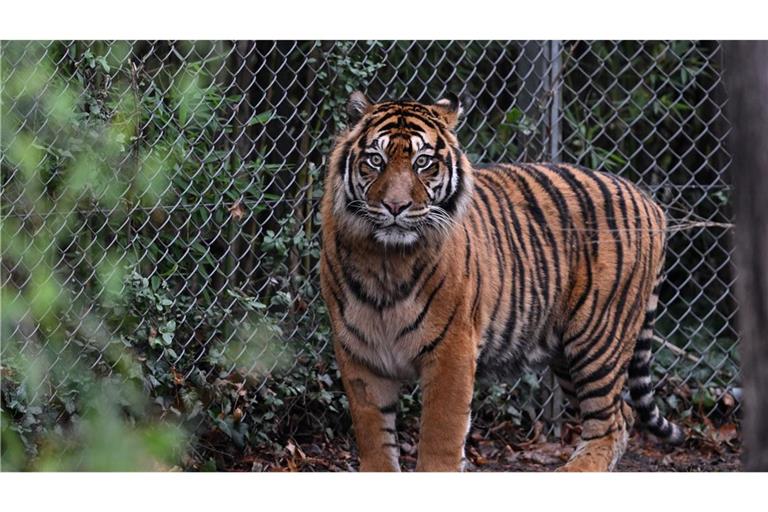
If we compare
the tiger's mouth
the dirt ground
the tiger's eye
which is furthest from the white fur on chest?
the dirt ground

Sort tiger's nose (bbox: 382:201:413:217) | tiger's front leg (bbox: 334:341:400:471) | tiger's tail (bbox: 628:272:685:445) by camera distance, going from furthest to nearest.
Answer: tiger's tail (bbox: 628:272:685:445) < tiger's front leg (bbox: 334:341:400:471) < tiger's nose (bbox: 382:201:413:217)

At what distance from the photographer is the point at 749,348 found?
7.52 ft

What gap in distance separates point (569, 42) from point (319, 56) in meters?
1.51

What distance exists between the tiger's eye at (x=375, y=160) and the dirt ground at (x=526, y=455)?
1.80 meters

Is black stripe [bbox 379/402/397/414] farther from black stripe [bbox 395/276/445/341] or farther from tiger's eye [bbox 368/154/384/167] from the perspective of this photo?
tiger's eye [bbox 368/154/384/167]

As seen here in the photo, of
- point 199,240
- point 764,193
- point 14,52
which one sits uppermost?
point 764,193

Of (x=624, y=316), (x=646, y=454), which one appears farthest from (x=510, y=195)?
(x=646, y=454)

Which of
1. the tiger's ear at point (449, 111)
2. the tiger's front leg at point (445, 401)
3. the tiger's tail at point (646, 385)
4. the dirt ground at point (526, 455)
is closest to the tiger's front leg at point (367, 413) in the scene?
the tiger's front leg at point (445, 401)

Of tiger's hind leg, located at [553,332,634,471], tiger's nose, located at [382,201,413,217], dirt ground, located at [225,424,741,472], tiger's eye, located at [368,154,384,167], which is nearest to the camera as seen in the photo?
tiger's nose, located at [382,201,413,217]

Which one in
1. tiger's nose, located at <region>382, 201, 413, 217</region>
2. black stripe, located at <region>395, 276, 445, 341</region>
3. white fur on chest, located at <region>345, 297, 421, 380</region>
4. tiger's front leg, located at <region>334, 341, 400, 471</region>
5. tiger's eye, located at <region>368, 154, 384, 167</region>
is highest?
tiger's eye, located at <region>368, 154, 384, 167</region>

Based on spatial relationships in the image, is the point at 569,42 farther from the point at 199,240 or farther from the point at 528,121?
the point at 199,240

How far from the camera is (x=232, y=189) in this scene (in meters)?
5.70

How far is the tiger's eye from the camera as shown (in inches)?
182

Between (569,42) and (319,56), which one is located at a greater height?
(569,42)
